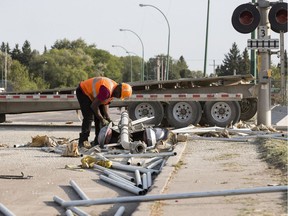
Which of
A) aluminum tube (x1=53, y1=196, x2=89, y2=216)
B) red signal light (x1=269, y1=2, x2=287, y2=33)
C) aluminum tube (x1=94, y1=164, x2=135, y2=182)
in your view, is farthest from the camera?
red signal light (x1=269, y1=2, x2=287, y2=33)

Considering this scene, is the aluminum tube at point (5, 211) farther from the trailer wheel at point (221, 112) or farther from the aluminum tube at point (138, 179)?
the trailer wheel at point (221, 112)

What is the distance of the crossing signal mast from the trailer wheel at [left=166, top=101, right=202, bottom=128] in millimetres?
2945

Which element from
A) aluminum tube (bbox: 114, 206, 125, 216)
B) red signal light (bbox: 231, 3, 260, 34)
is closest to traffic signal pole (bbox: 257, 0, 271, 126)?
red signal light (bbox: 231, 3, 260, 34)

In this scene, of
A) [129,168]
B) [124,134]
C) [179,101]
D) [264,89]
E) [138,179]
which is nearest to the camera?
[138,179]

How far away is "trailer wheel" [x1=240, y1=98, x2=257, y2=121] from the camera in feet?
76.2

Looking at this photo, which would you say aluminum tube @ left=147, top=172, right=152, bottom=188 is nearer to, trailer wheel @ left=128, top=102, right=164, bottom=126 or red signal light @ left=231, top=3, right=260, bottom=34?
red signal light @ left=231, top=3, right=260, bottom=34

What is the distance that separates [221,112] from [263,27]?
15.1ft

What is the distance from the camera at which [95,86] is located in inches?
546

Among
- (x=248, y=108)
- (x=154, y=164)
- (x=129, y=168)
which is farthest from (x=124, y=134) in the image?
(x=248, y=108)

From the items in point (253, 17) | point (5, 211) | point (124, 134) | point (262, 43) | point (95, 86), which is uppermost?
point (253, 17)

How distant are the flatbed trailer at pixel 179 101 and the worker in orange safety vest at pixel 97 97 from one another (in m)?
7.75

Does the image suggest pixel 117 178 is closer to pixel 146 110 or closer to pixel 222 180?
pixel 222 180

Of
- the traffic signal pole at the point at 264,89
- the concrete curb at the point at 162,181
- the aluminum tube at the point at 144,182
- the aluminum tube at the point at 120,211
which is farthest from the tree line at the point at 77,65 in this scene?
the aluminum tube at the point at 120,211

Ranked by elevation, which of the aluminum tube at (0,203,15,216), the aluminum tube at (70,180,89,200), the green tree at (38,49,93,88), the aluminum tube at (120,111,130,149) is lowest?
the aluminum tube at (0,203,15,216)
